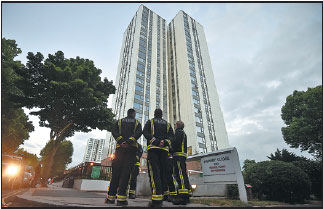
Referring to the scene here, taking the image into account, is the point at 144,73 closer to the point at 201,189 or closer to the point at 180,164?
the point at 201,189

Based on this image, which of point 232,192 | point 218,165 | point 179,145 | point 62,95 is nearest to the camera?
point 179,145

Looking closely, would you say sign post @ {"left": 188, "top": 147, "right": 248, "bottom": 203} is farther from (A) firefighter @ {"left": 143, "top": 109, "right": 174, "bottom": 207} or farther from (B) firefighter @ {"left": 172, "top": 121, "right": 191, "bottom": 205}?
(A) firefighter @ {"left": 143, "top": 109, "right": 174, "bottom": 207}

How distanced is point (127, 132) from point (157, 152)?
0.89 metres

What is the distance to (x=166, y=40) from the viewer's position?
54344 millimetres

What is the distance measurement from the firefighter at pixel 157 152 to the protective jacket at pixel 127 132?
10.9 inches

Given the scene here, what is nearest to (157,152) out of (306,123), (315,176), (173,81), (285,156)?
(315,176)

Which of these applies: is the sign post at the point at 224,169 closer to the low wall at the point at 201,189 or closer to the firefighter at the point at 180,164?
the low wall at the point at 201,189

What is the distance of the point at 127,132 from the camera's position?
3758 mm

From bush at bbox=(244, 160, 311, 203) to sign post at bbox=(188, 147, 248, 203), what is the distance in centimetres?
230

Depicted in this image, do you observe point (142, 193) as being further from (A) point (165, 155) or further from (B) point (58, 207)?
(B) point (58, 207)

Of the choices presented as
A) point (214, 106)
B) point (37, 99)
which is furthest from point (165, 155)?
point (214, 106)

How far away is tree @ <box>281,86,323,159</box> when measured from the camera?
1809 centimetres

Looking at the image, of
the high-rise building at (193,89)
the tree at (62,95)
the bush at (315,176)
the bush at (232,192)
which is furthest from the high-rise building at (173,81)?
the bush at (232,192)

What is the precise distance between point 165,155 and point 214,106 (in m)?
43.4
